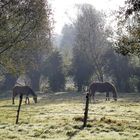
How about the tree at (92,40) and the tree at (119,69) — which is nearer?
the tree at (119,69)

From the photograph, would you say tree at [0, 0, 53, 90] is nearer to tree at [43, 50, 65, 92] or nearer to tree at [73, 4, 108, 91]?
tree at [73, 4, 108, 91]

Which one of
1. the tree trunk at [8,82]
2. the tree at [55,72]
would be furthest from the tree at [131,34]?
the tree trunk at [8,82]

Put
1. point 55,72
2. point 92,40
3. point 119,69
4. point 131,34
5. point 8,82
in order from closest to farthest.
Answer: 1. point 131,34
2. point 119,69
3. point 92,40
4. point 55,72
5. point 8,82

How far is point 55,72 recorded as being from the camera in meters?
80.1

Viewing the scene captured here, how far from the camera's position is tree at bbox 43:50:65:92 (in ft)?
261

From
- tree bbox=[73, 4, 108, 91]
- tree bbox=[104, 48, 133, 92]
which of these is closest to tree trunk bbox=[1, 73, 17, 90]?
tree bbox=[73, 4, 108, 91]

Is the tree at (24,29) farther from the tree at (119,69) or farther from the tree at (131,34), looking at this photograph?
the tree at (119,69)

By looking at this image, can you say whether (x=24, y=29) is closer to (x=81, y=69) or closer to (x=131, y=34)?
(x=131, y=34)

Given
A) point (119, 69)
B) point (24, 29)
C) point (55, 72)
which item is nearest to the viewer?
point (24, 29)

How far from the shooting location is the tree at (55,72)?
79688 millimetres

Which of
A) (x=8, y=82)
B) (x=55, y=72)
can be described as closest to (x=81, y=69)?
(x=55, y=72)

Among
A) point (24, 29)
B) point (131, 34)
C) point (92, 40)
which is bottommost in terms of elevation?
point (131, 34)

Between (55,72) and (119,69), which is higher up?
(119,69)

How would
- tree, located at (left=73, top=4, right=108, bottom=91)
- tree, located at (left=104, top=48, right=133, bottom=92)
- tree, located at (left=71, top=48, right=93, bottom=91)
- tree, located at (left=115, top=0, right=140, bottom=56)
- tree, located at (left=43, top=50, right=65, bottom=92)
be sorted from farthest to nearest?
tree, located at (left=43, top=50, right=65, bottom=92) < tree, located at (left=71, top=48, right=93, bottom=91) < tree, located at (left=73, top=4, right=108, bottom=91) < tree, located at (left=104, top=48, right=133, bottom=92) < tree, located at (left=115, top=0, right=140, bottom=56)
